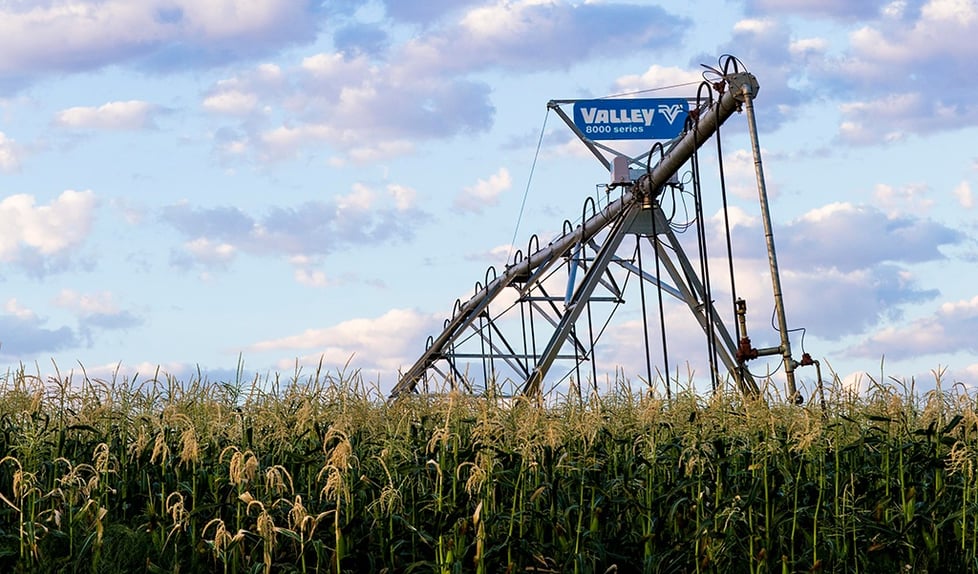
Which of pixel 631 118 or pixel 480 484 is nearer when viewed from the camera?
pixel 480 484

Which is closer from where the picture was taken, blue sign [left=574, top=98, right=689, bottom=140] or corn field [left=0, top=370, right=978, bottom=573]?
corn field [left=0, top=370, right=978, bottom=573]

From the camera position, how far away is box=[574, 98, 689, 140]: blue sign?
77.8 ft

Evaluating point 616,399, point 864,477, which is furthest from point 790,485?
point 616,399

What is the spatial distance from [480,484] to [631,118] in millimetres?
16951

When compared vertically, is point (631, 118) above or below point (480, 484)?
above

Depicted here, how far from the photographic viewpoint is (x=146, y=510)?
29.0 feet

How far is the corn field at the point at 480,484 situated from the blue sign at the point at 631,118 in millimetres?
13372

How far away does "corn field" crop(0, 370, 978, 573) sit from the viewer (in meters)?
8.02

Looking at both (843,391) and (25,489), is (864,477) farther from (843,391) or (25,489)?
(25,489)

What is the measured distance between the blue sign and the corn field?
43.9 feet

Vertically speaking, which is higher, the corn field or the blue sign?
the blue sign

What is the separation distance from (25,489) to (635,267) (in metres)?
17.1

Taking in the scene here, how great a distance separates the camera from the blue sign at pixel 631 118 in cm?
2370

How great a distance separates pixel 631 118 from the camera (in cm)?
2430
